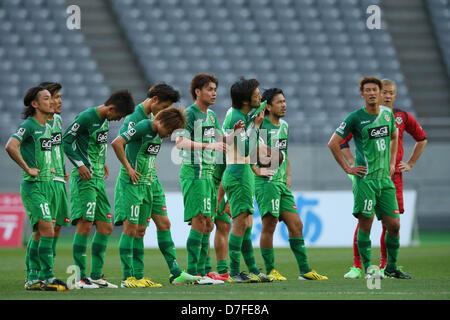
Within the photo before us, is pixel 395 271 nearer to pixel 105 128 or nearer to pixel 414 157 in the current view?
pixel 414 157

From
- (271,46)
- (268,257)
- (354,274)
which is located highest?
(271,46)

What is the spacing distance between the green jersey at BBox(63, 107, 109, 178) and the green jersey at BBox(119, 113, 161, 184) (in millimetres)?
319

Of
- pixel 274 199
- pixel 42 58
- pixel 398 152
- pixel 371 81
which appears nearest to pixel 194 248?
pixel 274 199

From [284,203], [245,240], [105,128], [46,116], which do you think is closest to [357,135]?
[284,203]

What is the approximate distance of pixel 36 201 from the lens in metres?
7.71

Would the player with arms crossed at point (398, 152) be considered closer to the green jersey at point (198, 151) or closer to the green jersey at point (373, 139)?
the green jersey at point (373, 139)

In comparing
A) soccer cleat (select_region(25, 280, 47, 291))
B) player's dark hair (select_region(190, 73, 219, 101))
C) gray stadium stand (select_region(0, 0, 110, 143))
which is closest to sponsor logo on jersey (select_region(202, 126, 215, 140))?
player's dark hair (select_region(190, 73, 219, 101))

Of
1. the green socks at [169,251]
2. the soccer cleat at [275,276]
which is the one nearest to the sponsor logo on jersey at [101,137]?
the green socks at [169,251]

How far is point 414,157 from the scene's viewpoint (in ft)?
31.6

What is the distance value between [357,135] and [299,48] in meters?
14.8

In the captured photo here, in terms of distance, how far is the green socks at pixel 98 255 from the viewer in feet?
26.2

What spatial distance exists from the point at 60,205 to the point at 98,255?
79cm

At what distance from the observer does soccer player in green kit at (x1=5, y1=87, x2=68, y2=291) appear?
24.9ft

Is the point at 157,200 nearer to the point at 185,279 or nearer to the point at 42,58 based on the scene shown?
the point at 185,279
